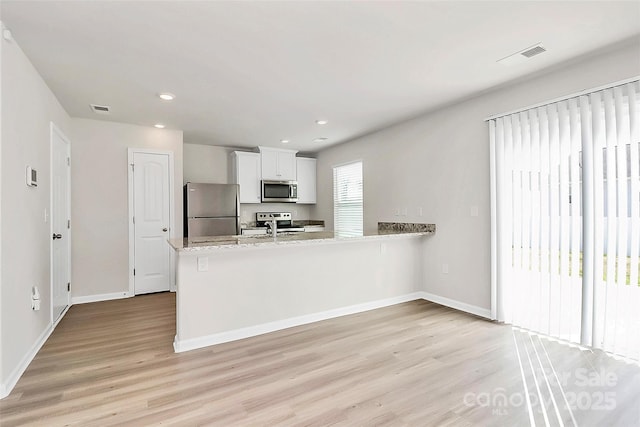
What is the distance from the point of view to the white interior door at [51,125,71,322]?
3.24 meters

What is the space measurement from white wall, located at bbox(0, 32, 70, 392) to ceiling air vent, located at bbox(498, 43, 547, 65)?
12.2 feet

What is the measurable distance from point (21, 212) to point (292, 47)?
7.91 ft

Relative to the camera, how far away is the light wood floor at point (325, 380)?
183 centimetres

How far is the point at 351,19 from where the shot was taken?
2.03m

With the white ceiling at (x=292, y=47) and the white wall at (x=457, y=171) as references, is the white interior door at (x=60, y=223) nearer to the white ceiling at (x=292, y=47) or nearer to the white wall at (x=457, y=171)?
the white ceiling at (x=292, y=47)

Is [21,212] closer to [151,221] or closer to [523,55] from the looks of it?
[151,221]

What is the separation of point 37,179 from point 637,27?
4.80 metres

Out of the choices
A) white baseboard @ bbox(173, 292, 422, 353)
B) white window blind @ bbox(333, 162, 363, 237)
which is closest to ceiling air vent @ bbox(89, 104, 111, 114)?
white baseboard @ bbox(173, 292, 422, 353)

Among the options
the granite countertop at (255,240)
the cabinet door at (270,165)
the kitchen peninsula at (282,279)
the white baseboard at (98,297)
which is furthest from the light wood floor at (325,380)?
the cabinet door at (270,165)

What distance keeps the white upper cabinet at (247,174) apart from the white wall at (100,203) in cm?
150

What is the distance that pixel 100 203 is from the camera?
4.27 meters

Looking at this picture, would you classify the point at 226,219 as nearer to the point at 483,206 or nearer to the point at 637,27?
the point at 483,206

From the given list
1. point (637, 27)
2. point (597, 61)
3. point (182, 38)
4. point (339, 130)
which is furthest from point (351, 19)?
point (339, 130)

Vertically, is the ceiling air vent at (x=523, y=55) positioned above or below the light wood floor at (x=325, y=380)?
above
